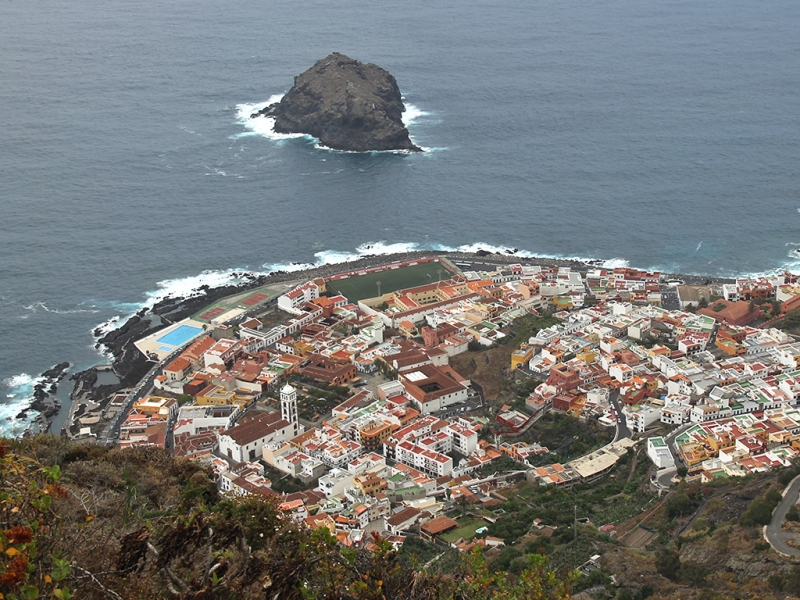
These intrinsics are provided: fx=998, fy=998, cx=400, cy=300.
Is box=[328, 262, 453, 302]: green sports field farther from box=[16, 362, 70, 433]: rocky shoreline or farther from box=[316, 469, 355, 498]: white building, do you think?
box=[316, 469, 355, 498]: white building

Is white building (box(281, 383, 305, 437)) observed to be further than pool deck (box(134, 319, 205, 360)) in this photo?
No

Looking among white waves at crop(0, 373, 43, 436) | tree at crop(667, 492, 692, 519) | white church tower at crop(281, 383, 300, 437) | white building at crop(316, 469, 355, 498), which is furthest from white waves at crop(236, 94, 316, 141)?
tree at crop(667, 492, 692, 519)

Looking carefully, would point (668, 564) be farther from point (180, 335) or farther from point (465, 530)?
point (180, 335)

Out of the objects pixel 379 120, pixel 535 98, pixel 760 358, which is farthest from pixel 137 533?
pixel 535 98

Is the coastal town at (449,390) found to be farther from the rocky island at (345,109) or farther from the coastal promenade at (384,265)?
the rocky island at (345,109)

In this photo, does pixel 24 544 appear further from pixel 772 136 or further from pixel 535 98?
pixel 535 98

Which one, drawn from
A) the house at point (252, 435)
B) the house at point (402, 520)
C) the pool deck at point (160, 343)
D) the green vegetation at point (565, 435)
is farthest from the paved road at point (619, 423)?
the pool deck at point (160, 343)
